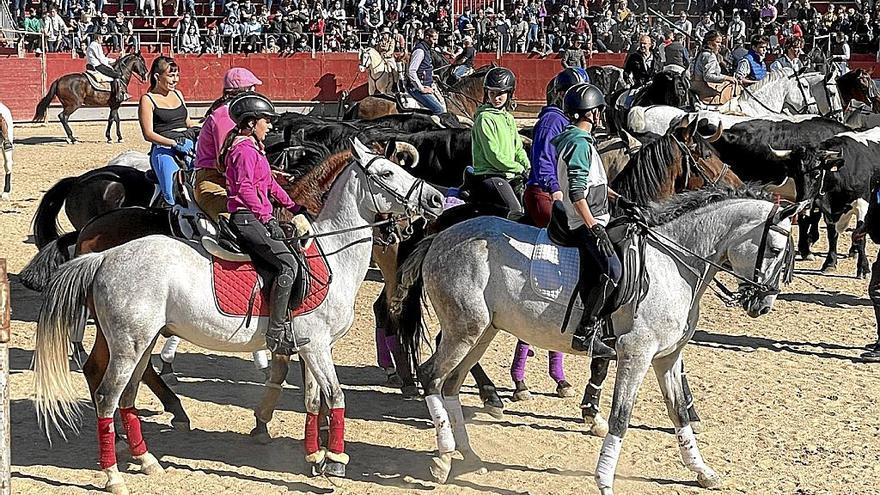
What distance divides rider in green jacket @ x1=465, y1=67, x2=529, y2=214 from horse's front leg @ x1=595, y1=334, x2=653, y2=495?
1791 millimetres

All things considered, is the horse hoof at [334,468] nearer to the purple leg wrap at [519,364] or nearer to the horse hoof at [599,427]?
the horse hoof at [599,427]

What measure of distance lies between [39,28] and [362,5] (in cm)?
942

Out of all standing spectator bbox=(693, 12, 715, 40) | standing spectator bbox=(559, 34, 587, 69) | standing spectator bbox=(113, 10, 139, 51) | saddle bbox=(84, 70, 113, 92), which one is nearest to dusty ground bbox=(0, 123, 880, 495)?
saddle bbox=(84, 70, 113, 92)

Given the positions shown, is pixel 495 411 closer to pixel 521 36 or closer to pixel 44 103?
pixel 44 103

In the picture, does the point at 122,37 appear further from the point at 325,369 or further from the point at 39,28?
the point at 325,369

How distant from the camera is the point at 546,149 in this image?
7.39 m

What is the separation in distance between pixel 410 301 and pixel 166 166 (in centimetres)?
294

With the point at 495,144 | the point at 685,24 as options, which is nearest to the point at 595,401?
the point at 495,144

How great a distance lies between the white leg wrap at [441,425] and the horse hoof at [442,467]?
4cm

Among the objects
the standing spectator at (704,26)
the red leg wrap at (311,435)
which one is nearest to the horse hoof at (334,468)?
the red leg wrap at (311,435)

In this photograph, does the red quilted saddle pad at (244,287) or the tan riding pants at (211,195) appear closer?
the red quilted saddle pad at (244,287)

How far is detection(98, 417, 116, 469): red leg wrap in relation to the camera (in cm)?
668

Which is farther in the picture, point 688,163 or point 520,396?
point 688,163

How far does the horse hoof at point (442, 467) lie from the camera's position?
7023 millimetres
